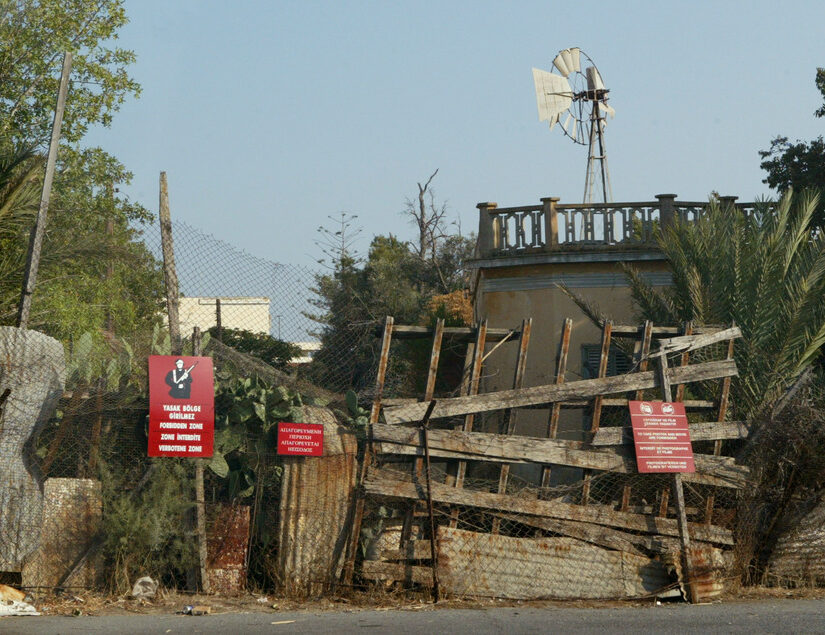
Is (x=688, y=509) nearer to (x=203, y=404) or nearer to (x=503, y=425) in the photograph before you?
(x=503, y=425)

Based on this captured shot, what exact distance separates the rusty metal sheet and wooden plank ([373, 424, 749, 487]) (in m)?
0.74

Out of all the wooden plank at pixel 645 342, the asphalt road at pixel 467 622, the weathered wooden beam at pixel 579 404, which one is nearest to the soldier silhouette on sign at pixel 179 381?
the weathered wooden beam at pixel 579 404

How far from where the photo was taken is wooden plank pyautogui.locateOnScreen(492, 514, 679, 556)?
383 inches

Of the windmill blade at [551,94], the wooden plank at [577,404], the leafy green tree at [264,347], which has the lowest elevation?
the wooden plank at [577,404]

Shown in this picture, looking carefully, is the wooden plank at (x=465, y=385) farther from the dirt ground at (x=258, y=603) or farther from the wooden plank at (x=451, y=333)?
the dirt ground at (x=258, y=603)

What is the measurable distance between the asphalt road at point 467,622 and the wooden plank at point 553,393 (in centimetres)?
→ 179

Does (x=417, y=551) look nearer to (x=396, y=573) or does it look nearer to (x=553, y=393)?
(x=396, y=573)

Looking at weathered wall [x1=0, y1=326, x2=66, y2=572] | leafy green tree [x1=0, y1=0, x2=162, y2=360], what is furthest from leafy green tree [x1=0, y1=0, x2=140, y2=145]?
weathered wall [x1=0, y1=326, x2=66, y2=572]

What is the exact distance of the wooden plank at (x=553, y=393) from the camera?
9516 mm

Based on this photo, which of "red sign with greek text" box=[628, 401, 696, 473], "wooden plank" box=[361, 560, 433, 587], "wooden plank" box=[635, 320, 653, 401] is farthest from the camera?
"wooden plank" box=[635, 320, 653, 401]

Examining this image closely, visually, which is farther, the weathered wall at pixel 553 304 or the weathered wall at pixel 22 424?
the weathered wall at pixel 553 304

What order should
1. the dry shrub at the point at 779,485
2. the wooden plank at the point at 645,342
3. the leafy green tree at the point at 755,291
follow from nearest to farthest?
the dry shrub at the point at 779,485 < the wooden plank at the point at 645,342 < the leafy green tree at the point at 755,291

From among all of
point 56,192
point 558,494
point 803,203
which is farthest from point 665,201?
point 56,192

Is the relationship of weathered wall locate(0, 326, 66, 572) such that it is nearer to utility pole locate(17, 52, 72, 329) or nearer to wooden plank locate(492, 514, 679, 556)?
utility pole locate(17, 52, 72, 329)
